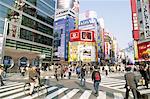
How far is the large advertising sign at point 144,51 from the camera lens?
3412 cm

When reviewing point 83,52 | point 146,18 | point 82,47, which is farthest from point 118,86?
point 82,47

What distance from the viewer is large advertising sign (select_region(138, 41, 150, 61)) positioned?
3412 cm

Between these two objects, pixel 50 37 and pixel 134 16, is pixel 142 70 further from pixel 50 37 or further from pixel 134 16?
pixel 50 37

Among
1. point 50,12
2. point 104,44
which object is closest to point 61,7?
point 104,44

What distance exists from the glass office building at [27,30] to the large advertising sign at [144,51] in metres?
17.8

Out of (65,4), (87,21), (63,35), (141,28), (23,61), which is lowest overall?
(23,61)

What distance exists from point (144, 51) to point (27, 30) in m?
27.3

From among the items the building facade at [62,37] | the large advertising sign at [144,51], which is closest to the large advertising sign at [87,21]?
the building facade at [62,37]

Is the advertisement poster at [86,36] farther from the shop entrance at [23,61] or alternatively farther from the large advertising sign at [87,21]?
the large advertising sign at [87,21]

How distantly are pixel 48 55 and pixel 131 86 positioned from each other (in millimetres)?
53038

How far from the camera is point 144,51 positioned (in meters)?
35.7

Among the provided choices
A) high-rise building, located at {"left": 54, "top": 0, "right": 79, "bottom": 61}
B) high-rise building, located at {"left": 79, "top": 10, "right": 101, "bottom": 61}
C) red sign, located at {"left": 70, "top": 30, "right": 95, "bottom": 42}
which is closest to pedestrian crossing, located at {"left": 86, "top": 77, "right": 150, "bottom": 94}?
red sign, located at {"left": 70, "top": 30, "right": 95, "bottom": 42}

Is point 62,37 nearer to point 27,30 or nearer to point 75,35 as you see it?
point 75,35

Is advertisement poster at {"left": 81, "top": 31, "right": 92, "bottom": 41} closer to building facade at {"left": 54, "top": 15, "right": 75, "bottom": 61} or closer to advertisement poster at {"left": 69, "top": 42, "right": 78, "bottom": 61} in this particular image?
advertisement poster at {"left": 69, "top": 42, "right": 78, "bottom": 61}
